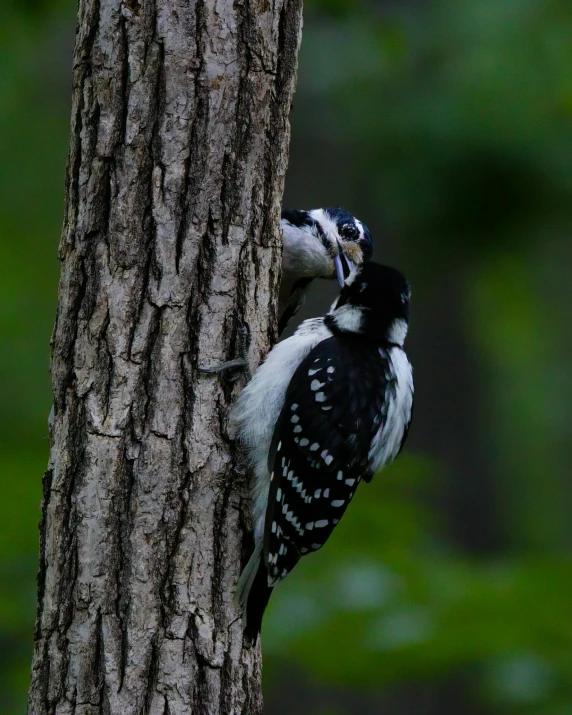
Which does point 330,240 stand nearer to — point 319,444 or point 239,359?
point 319,444

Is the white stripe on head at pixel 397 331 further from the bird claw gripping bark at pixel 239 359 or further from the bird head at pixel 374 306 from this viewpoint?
the bird claw gripping bark at pixel 239 359

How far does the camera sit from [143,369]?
2643 millimetres

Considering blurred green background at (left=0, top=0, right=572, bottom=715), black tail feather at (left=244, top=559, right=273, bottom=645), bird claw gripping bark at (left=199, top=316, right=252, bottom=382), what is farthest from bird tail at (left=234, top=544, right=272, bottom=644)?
blurred green background at (left=0, top=0, right=572, bottom=715)

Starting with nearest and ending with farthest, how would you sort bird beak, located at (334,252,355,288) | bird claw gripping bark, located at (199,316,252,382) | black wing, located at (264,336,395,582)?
bird claw gripping bark, located at (199,316,252,382) → black wing, located at (264,336,395,582) → bird beak, located at (334,252,355,288)

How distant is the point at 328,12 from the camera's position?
16.6ft

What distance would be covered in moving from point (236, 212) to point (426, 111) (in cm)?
447

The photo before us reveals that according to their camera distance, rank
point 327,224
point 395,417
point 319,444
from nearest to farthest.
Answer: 1. point 319,444
2. point 395,417
3. point 327,224

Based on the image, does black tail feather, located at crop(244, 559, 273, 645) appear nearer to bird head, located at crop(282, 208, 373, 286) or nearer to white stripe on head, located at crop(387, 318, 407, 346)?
white stripe on head, located at crop(387, 318, 407, 346)

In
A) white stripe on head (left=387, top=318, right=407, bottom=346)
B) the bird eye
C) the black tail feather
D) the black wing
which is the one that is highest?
the bird eye

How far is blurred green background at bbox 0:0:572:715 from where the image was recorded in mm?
4367

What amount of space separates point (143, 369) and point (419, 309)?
5994 millimetres

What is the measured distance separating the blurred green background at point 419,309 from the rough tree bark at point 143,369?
66.0 inches

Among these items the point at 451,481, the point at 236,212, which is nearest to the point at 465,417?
the point at 451,481

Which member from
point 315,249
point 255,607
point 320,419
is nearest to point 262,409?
point 320,419
